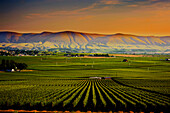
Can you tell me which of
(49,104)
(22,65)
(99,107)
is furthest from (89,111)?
(22,65)

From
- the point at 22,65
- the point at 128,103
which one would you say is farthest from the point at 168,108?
the point at 22,65

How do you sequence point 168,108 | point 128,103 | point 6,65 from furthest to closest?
point 6,65 → point 128,103 → point 168,108

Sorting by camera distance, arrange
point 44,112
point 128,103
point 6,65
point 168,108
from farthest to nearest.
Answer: point 6,65, point 128,103, point 168,108, point 44,112

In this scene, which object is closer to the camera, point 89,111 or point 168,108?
point 89,111

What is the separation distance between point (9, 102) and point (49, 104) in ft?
23.0

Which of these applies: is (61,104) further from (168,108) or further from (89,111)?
(168,108)

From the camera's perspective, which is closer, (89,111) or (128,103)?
(89,111)

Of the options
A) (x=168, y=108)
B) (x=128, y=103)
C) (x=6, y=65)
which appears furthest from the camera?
(x=6, y=65)

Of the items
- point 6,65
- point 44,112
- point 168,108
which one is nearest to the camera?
point 44,112

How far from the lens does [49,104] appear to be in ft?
112

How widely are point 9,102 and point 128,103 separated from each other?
20.2 metres

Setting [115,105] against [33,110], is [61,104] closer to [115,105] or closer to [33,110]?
[33,110]

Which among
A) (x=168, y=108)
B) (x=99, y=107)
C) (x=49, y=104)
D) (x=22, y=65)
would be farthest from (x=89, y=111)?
(x=22, y=65)

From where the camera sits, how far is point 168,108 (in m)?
32.2
